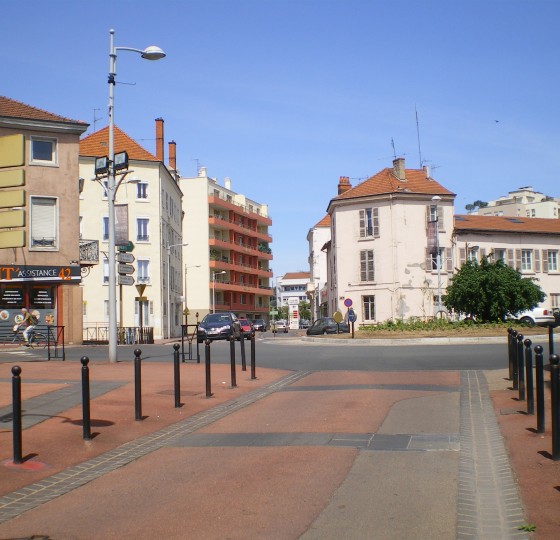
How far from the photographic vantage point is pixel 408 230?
184 ft

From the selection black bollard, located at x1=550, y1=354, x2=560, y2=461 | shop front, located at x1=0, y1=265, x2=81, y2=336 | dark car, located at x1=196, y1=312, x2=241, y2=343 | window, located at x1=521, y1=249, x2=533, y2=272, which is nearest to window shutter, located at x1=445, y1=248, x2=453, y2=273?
window, located at x1=521, y1=249, x2=533, y2=272

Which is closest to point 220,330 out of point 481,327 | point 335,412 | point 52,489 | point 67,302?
point 67,302

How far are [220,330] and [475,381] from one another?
75.1 feet

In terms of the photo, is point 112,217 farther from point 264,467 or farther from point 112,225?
point 264,467

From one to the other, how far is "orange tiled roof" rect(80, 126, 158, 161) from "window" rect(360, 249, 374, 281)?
18252 millimetres

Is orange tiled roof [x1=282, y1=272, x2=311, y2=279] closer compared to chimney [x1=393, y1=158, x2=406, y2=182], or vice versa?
chimney [x1=393, y1=158, x2=406, y2=182]

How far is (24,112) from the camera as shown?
32719 millimetres

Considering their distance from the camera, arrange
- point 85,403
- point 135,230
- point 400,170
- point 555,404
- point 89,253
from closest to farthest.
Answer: point 555,404
point 85,403
point 89,253
point 135,230
point 400,170

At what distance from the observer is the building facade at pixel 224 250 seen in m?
86.4

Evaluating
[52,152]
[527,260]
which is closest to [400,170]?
[527,260]

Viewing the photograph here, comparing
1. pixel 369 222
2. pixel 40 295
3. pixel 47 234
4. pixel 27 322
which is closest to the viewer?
pixel 27 322

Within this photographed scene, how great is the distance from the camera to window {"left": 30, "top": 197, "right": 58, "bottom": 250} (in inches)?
1250

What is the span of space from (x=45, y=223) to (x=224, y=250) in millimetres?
60835

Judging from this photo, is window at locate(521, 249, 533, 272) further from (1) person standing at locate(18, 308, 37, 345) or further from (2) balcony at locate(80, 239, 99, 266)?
(1) person standing at locate(18, 308, 37, 345)
